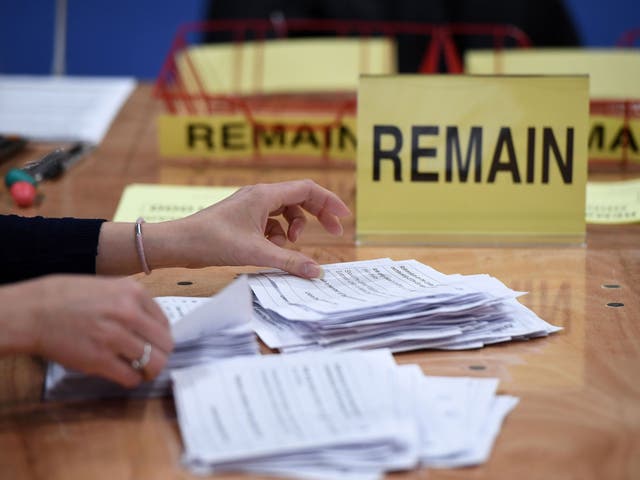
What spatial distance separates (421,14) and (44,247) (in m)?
2.48

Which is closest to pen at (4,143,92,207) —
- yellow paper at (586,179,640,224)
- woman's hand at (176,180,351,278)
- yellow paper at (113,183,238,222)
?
yellow paper at (113,183,238,222)

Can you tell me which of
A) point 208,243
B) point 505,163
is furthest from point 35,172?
point 505,163

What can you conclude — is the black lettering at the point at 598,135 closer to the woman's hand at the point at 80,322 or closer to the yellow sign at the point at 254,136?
the yellow sign at the point at 254,136

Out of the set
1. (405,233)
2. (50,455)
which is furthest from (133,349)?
(405,233)

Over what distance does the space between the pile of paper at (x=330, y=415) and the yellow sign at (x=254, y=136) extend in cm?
92

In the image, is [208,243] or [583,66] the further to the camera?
[583,66]

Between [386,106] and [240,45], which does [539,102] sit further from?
[240,45]

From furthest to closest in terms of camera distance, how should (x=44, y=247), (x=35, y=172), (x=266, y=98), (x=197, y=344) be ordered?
(x=266, y=98), (x=35, y=172), (x=44, y=247), (x=197, y=344)

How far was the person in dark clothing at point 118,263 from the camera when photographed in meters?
0.76

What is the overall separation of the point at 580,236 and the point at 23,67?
3.45 m

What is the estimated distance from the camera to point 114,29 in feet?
14.1

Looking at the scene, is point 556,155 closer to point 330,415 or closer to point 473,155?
point 473,155

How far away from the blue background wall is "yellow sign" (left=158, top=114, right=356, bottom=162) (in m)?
2.59

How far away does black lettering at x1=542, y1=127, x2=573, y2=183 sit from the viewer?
4.19 ft
